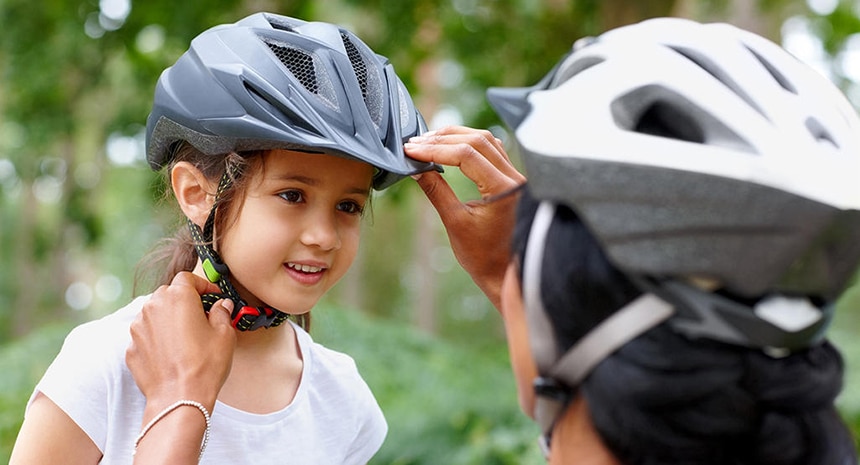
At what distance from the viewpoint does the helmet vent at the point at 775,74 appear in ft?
4.91

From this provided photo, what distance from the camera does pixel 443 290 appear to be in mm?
33406

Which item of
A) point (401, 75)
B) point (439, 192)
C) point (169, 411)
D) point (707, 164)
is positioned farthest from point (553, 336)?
point (401, 75)

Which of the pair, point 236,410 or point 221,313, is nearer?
point 221,313

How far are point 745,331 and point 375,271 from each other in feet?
87.7

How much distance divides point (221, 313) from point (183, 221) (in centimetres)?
58

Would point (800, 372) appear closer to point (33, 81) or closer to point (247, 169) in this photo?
point (247, 169)

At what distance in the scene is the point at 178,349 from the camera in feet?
6.81

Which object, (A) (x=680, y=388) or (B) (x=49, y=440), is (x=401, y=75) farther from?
(A) (x=680, y=388)

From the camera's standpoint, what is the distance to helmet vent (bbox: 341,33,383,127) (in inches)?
97.3

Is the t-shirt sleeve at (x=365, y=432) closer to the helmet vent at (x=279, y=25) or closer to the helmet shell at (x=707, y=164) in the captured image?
the helmet vent at (x=279, y=25)

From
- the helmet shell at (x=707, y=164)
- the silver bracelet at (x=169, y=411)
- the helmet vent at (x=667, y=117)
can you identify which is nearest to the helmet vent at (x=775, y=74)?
the helmet shell at (x=707, y=164)

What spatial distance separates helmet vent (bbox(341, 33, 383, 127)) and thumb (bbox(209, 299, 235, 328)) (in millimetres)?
625

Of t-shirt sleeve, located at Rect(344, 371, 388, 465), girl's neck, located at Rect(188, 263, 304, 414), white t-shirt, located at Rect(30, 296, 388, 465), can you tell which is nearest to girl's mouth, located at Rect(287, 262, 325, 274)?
girl's neck, located at Rect(188, 263, 304, 414)

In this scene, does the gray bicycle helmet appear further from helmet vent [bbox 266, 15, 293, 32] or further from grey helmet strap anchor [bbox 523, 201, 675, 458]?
grey helmet strap anchor [bbox 523, 201, 675, 458]
